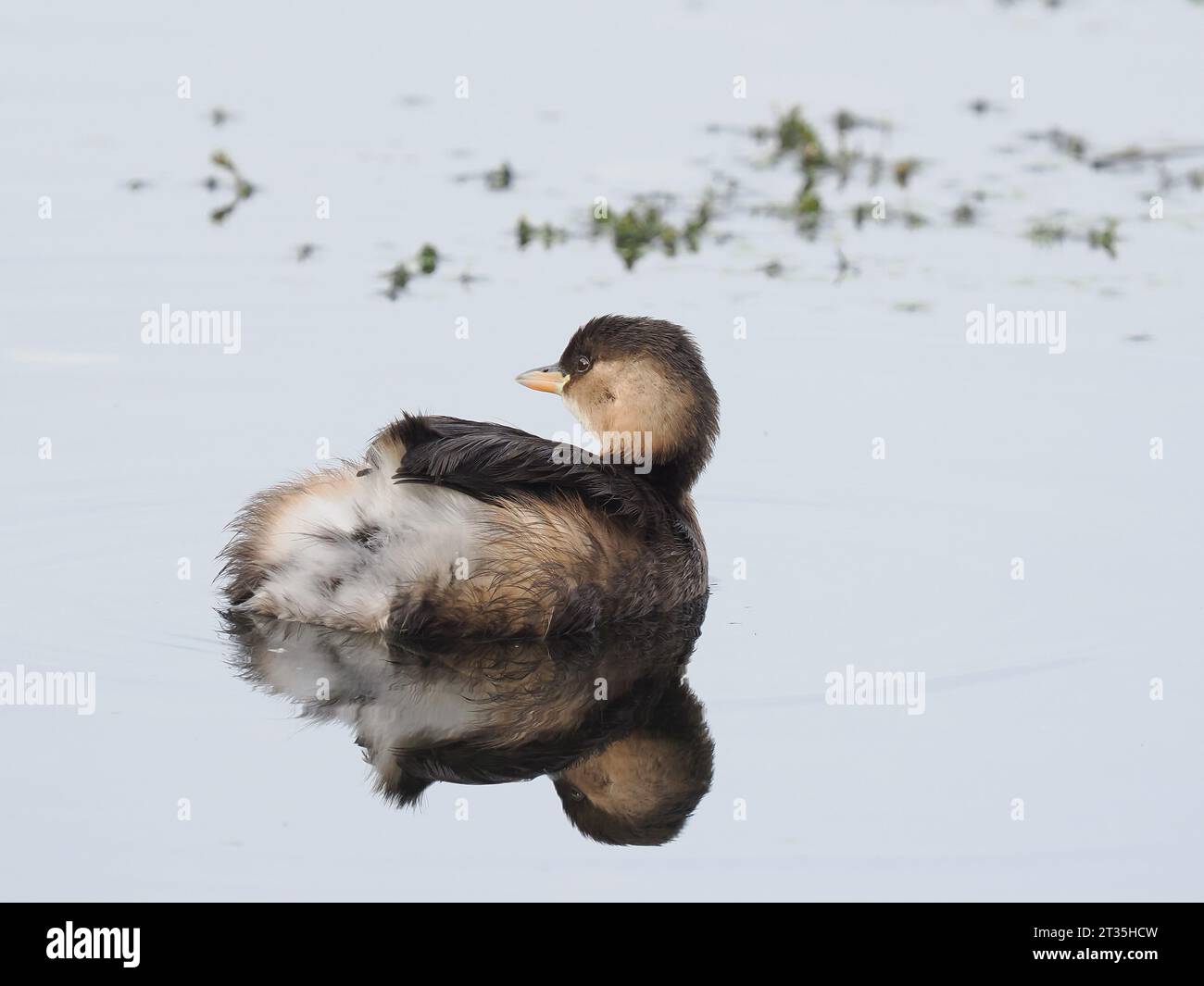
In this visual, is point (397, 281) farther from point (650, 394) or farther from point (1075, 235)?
point (1075, 235)

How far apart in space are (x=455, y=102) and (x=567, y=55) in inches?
66.5

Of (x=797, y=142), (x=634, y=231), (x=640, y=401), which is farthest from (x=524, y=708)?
(x=797, y=142)

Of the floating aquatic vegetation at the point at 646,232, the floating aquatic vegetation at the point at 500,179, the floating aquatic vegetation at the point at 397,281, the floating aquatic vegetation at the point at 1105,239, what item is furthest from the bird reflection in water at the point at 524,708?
the floating aquatic vegetation at the point at 500,179

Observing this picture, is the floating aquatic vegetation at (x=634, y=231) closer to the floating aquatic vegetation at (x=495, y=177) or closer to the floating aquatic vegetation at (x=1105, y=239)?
the floating aquatic vegetation at (x=495, y=177)

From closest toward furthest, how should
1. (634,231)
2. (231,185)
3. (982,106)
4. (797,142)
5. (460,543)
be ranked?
(460,543) < (634,231) < (231,185) < (797,142) < (982,106)

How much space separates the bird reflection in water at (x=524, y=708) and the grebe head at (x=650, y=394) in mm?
781

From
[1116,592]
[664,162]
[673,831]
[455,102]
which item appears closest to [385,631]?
[673,831]

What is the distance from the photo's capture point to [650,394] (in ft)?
26.5

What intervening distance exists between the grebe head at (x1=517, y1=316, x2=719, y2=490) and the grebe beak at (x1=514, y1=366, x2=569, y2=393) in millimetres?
140

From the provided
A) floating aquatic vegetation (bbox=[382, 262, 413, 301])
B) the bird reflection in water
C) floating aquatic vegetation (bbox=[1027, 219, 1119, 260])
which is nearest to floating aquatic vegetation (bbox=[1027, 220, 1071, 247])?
floating aquatic vegetation (bbox=[1027, 219, 1119, 260])

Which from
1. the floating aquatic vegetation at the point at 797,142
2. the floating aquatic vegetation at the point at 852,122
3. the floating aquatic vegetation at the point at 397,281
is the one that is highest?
the floating aquatic vegetation at the point at 852,122

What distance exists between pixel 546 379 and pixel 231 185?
508cm

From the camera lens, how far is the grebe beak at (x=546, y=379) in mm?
8391

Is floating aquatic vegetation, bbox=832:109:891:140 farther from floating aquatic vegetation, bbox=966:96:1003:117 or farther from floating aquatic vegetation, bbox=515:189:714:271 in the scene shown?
floating aquatic vegetation, bbox=515:189:714:271
